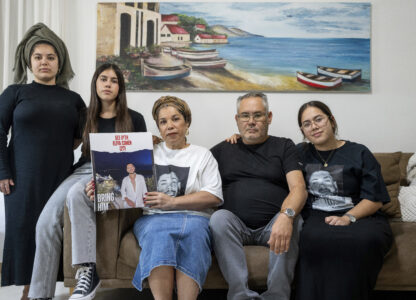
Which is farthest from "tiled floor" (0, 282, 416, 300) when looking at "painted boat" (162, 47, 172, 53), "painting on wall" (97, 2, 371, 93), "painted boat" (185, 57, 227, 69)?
"painted boat" (162, 47, 172, 53)

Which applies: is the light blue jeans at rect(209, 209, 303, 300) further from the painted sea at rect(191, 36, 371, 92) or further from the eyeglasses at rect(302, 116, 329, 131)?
the painted sea at rect(191, 36, 371, 92)

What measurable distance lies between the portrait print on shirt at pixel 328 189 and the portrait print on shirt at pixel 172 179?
65 centimetres

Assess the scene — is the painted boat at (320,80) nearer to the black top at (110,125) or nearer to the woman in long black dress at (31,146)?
the black top at (110,125)

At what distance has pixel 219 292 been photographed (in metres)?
1.95

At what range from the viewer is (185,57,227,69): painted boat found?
2398mm

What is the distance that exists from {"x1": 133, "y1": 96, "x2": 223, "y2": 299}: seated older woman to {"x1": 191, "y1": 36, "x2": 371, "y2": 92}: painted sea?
0.93 m

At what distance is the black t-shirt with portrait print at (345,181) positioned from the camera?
5.19ft

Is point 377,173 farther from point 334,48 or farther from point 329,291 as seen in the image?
point 334,48

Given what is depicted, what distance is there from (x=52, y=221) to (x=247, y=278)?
920 mm

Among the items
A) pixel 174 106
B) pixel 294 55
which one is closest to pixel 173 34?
pixel 294 55

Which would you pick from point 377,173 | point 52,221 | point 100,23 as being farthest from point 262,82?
point 52,221

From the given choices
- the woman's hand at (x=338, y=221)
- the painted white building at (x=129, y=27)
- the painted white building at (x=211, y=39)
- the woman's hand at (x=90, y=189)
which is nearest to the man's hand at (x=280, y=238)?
the woman's hand at (x=338, y=221)

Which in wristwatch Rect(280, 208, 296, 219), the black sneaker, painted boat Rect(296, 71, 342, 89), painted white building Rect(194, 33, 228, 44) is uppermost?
painted white building Rect(194, 33, 228, 44)

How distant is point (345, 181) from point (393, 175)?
58 cm
